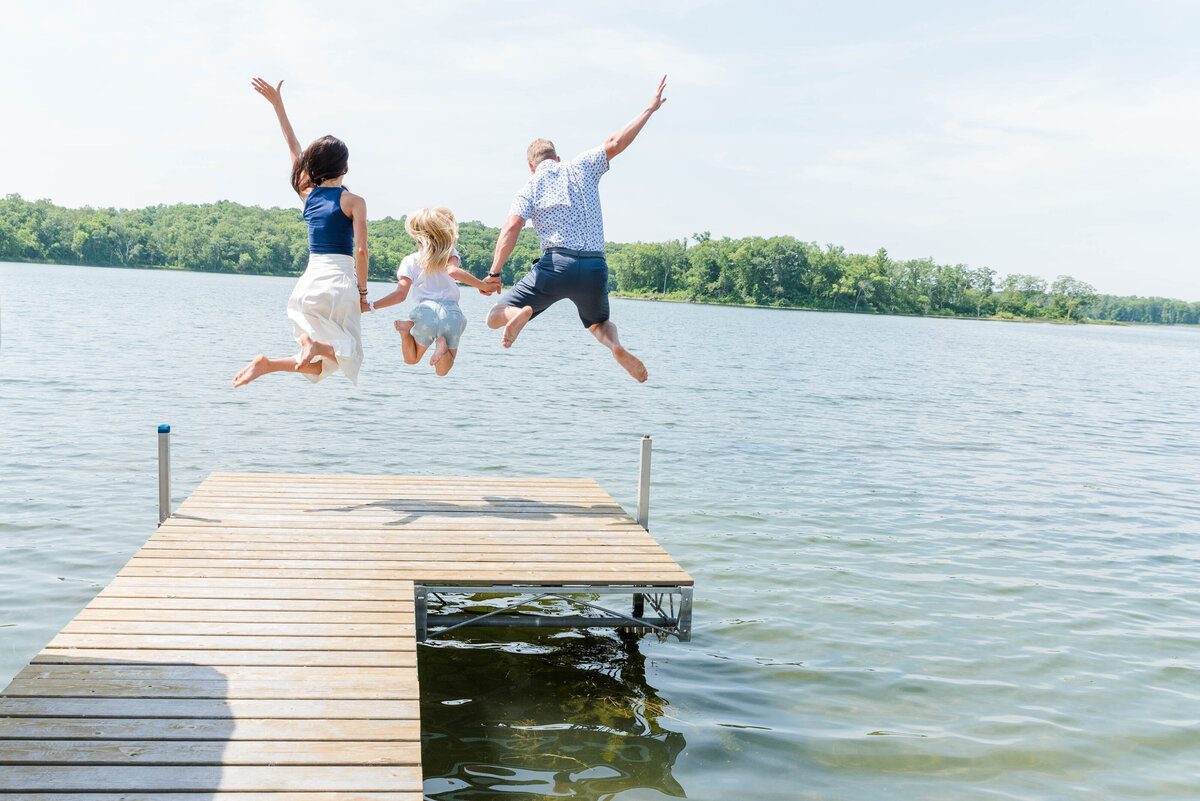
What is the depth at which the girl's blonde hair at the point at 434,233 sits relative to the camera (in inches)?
291

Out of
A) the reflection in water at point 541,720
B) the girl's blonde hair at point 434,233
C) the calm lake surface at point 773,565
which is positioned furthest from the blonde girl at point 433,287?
the calm lake surface at point 773,565

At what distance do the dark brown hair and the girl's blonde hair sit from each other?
736 millimetres

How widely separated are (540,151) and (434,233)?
1.11m

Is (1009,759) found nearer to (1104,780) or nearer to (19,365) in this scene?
(1104,780)

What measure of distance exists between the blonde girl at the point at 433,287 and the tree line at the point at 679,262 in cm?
9991

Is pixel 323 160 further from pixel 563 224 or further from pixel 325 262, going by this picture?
pixel 563 224

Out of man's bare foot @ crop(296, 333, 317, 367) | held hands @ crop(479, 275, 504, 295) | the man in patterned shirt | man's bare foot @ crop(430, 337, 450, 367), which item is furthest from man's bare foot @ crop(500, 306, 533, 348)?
man's bare foot @ crop(296, 333, 317, 367)

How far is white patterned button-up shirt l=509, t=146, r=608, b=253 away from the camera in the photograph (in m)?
7.26

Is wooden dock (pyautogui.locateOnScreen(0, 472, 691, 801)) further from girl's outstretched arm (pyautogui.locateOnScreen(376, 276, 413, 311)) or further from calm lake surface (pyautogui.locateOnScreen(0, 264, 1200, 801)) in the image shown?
girl's outstretched arm (pyautogui.locateOnScreen(376, 276, 413, 311))

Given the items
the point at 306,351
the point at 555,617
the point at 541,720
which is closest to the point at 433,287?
the point at 306,351

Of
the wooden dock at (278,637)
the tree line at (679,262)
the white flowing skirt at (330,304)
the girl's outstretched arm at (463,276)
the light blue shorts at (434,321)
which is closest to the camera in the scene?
the wooden dock at (278,637)

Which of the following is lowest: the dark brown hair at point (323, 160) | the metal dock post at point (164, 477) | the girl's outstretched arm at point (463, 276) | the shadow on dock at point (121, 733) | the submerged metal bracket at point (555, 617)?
the submerged metal bracket at point (555, 617)

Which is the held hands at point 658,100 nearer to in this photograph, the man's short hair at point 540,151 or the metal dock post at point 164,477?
the man's short hair at point 540,151

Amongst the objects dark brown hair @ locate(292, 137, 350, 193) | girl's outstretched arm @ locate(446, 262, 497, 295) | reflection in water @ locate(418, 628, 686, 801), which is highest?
dark brown hair @ locate(292, 137, 350, 193)
